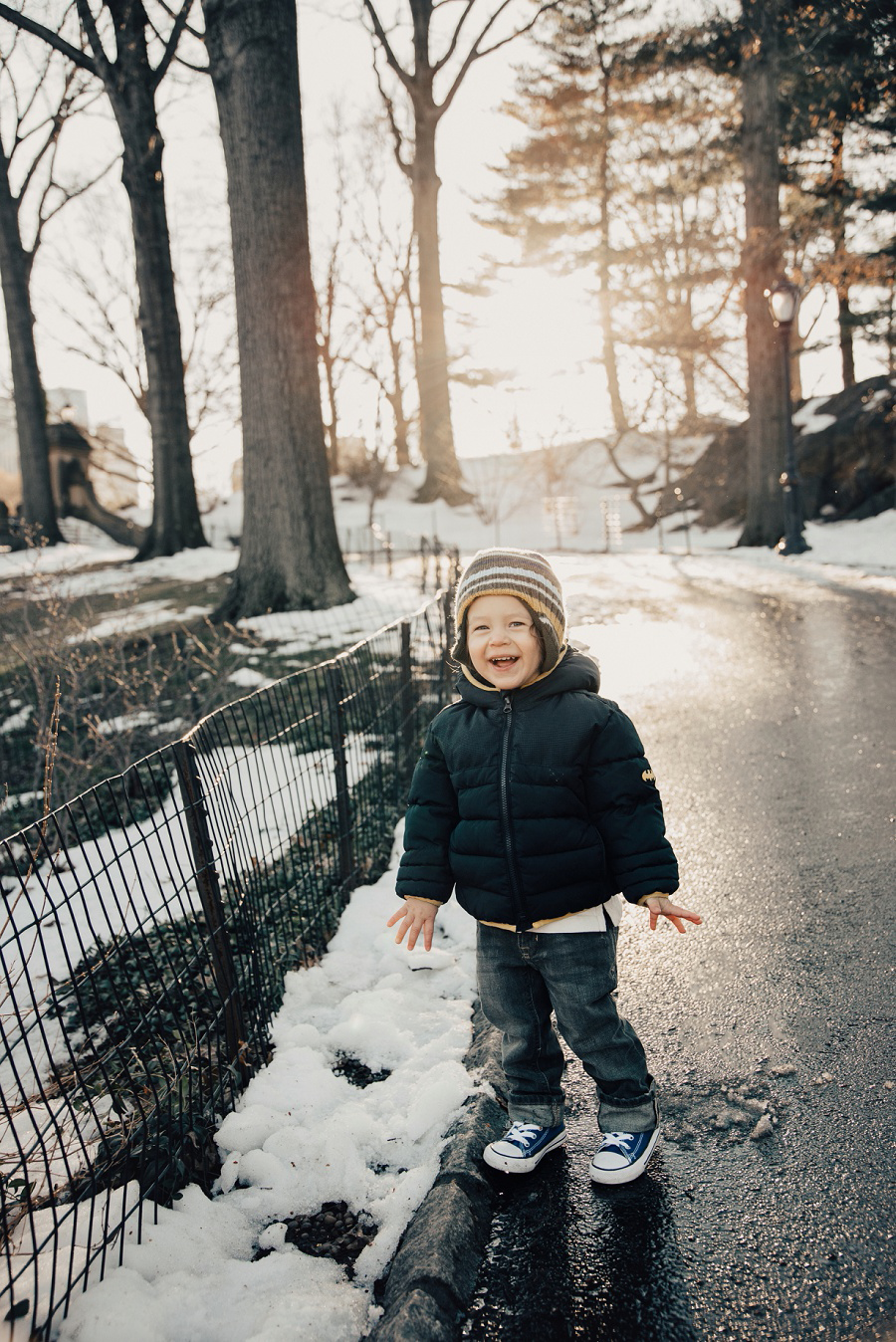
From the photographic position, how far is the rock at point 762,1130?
2422mm

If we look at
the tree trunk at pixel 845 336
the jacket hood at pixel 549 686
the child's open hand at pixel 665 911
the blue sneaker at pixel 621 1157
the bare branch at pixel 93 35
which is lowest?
the blue sneaker at pixel 621 1157

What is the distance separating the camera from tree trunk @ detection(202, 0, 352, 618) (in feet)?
32.0

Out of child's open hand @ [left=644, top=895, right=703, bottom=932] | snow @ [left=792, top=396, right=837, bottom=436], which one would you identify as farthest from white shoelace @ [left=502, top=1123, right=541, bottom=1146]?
snow @ [left=792, top=396, right=837, bottom=436]

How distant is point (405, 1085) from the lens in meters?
2.75

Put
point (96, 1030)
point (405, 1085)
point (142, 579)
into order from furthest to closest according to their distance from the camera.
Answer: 1. point (142, 579)
2. point (96, 1030)
3. point (405, 1085)

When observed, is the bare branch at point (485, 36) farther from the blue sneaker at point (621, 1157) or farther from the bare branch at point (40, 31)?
the blue sneaker at point (621, 1157)

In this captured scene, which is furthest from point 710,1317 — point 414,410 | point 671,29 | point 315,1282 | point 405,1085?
point 414,410

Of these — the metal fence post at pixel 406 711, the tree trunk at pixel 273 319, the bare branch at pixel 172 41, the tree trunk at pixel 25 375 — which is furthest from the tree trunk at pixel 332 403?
the metal fence post at pixel 406 711

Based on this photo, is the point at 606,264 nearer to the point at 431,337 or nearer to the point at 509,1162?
the point at 431,337

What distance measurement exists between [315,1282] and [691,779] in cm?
372

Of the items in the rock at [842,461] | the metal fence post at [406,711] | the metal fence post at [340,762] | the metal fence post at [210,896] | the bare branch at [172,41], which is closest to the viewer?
the metal fence post at [210,896]

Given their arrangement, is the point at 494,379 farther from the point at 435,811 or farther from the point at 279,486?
the point at 435,811

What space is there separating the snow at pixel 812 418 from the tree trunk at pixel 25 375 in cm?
1810

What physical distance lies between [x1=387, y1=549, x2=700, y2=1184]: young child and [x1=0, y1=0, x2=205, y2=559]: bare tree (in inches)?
598
